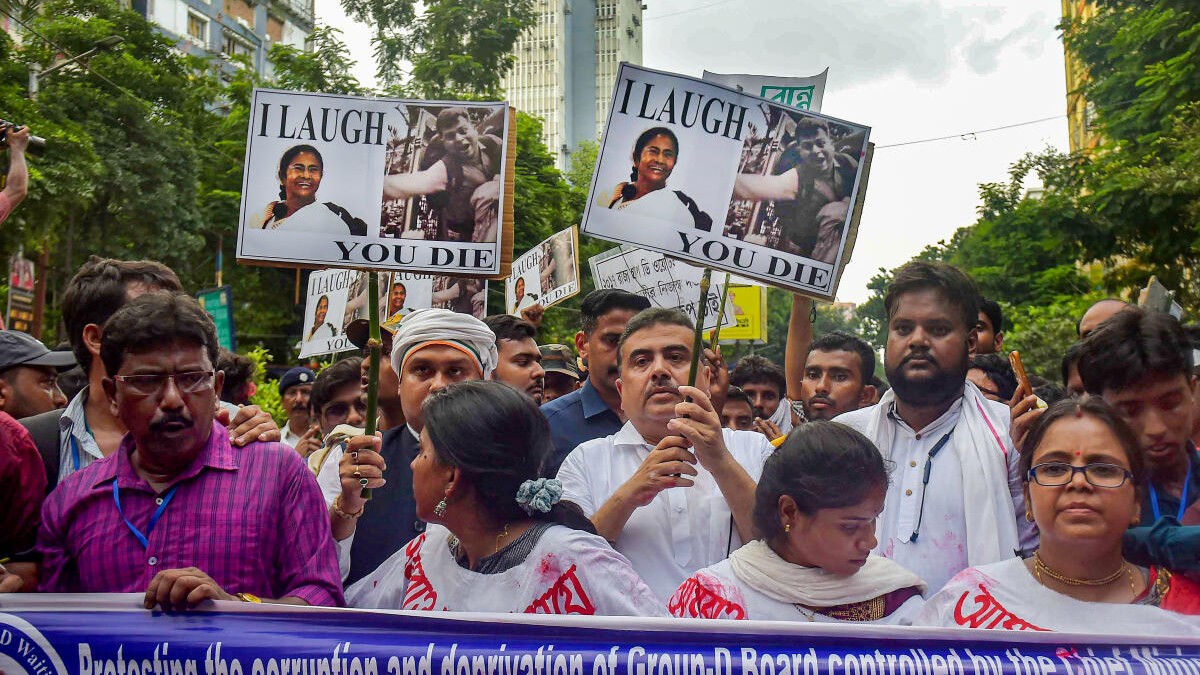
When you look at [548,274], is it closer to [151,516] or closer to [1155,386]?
[1155,386]

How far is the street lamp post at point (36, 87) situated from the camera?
20.7 metres

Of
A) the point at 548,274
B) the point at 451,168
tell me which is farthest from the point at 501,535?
the point at 548,274

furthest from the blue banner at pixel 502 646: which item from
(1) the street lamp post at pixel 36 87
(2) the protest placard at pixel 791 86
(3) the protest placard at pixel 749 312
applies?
(1) the street lamp post at pixel 36 87

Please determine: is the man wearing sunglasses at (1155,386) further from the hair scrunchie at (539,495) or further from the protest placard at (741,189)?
the hair scrunchie at (539,495)

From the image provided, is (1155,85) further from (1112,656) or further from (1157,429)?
(1112,656)

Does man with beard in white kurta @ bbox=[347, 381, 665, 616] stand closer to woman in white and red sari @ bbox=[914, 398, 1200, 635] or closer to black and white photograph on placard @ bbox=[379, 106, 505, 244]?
woman in white and red sari @ bbox=[914, 398, 1200, 635]

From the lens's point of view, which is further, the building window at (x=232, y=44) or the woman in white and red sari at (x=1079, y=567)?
the building window at (x=232, y=44)

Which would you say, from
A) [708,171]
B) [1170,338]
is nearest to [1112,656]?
[1170,338]

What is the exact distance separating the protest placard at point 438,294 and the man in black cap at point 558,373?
0.58 m

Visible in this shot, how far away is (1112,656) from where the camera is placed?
102 inches

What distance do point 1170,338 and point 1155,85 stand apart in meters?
14.6

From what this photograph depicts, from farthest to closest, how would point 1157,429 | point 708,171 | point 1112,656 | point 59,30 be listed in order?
1. point 59,30
2. point 708,171
3. point 1157,429
4. point 1112,656

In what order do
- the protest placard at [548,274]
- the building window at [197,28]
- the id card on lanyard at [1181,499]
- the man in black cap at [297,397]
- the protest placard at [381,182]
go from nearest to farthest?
1. the id card on lanyard at [1181,499]
2. the protest placard at [381,182]
3. the man in black cap at [297,397]
4. the protest placard at [548,274]
5. the building window at [197,28]

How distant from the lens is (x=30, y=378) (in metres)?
4.62
